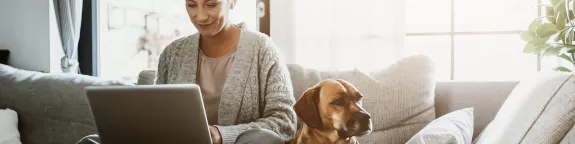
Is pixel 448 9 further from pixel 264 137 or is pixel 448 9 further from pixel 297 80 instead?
pixel 264 137

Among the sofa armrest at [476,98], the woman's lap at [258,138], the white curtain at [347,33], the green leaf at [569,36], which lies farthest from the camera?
the white curtain at [347,33]

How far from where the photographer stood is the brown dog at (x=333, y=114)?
984mm

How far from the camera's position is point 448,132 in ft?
4.21

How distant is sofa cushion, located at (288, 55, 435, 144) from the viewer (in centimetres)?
181

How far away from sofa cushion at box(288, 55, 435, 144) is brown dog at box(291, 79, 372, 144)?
0.75m

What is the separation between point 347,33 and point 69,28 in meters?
1.56

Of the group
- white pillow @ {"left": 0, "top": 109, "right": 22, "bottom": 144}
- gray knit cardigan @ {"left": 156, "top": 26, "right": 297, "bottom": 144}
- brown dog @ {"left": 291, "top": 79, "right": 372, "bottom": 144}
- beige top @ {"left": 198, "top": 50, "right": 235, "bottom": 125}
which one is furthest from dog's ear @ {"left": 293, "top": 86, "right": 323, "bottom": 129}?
white pillow @ {"left": 0, "top": 109, "right": 22, "bottom": 144}

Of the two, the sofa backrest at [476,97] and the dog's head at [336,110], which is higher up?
the dog's head at [336,110]

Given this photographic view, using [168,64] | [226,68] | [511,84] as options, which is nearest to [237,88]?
[226,68]

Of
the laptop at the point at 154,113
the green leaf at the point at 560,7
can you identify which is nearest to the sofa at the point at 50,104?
the laptop at the point at 154,113

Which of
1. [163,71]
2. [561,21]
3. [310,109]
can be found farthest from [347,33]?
[310,109]

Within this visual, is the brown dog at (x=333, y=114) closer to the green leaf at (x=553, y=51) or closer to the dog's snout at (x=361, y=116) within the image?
the dog's snout at (x=361, y=116)

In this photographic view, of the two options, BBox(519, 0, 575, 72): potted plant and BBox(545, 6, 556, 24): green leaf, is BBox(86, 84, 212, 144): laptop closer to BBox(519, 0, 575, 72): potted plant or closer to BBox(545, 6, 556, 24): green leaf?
BBox(519, 0, 575, 72): potted plant

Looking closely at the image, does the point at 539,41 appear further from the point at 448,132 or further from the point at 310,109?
the point at 310,109
